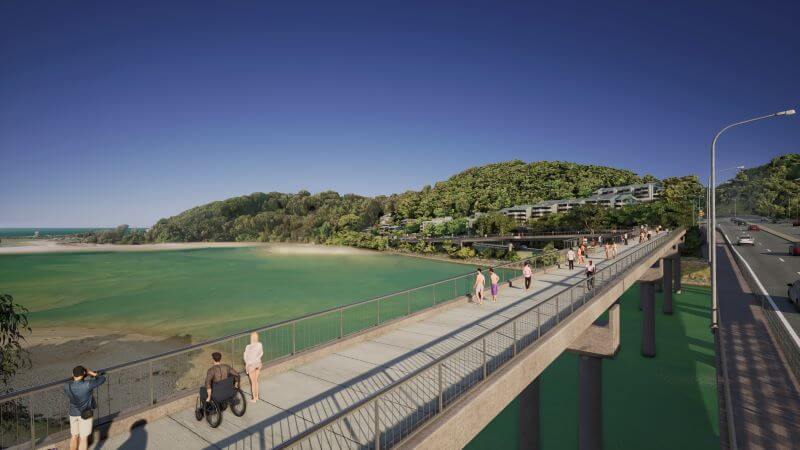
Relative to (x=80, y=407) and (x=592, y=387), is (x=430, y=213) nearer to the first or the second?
(x=592, y=387)

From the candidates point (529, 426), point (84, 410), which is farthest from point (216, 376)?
point (529, 426)

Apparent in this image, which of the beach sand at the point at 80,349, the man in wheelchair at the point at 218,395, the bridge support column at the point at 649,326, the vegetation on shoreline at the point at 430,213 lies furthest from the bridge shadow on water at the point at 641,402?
the vegetation on shoreline at the point at 430,213

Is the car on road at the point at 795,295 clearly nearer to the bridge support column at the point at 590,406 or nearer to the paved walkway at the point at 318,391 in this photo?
the bridge support column at the point at 590,406

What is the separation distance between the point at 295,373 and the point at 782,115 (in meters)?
17.7

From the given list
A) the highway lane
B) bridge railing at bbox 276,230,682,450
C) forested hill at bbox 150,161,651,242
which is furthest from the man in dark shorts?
forested hill at bbox 150,161,651,242

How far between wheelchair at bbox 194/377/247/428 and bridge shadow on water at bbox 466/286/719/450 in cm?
1194

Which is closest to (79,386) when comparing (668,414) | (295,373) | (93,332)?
(295,373)

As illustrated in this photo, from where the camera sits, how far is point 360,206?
156 meters

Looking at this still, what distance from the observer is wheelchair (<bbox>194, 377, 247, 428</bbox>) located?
20.7 feet

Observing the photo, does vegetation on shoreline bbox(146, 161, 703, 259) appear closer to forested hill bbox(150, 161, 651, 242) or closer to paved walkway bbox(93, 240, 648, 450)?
forested hill bbox(150, 161, 651, 242)

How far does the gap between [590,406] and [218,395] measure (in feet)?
42.4

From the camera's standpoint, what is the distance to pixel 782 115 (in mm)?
13398

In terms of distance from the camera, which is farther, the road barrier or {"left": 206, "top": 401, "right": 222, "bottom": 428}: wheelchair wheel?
the road barrier

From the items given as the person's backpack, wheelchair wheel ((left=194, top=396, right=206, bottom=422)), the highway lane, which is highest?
the person's backpack
